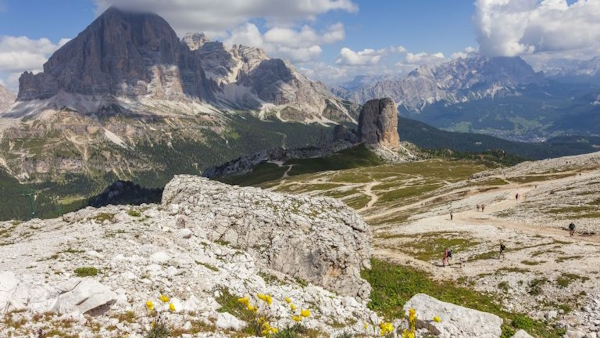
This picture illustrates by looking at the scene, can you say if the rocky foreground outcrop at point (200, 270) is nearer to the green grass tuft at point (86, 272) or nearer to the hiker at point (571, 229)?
the green grass tuft at point (86, 272)

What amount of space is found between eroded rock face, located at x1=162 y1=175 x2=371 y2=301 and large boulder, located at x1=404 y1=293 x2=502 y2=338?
9.26 metres

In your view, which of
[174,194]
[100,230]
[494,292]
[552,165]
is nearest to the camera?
[100,230]

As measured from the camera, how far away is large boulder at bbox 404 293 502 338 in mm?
23752

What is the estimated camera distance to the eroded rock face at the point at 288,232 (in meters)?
34.2

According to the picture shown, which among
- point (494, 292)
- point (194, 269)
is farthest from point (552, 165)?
point (194, 269)

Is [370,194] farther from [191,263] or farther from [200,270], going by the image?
[200,270]

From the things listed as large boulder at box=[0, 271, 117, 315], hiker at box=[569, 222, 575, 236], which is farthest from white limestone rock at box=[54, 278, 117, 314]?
hiker at box=[569, 222, 575, 236]

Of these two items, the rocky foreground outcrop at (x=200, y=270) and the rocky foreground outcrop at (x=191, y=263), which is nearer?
the rocky foreground outcrop at (x=200, y=270)

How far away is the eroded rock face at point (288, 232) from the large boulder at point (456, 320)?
9.26 metres

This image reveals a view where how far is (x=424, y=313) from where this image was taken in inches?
993

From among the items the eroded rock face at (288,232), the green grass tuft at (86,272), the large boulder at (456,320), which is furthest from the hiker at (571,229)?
the green grass tuft at (86,272)

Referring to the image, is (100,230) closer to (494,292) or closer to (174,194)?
(174,194)

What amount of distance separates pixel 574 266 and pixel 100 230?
46.8 metres

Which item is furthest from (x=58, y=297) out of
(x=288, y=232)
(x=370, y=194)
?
(x=370, y=194)
